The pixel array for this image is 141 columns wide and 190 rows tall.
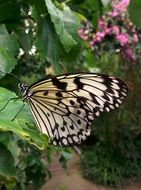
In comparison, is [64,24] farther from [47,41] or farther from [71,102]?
[71,102]

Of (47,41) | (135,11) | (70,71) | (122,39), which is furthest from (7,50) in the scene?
(122,39)

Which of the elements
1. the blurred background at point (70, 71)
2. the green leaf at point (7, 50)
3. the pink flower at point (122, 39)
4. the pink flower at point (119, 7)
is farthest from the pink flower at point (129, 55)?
the green leaf at point (7, 50)

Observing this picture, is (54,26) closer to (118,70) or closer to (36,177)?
(36,177)

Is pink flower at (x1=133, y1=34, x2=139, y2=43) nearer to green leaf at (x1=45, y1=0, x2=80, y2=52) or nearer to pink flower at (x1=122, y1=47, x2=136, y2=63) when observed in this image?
pink flower at (x1=122, y1=47, x2=136, y2=63)

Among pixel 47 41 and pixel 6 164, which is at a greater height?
pixel 47 41

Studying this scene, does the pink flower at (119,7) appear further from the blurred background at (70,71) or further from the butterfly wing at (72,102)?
the butterfly wing at (72,102)

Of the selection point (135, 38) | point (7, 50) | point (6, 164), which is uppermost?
point (135, 38)
